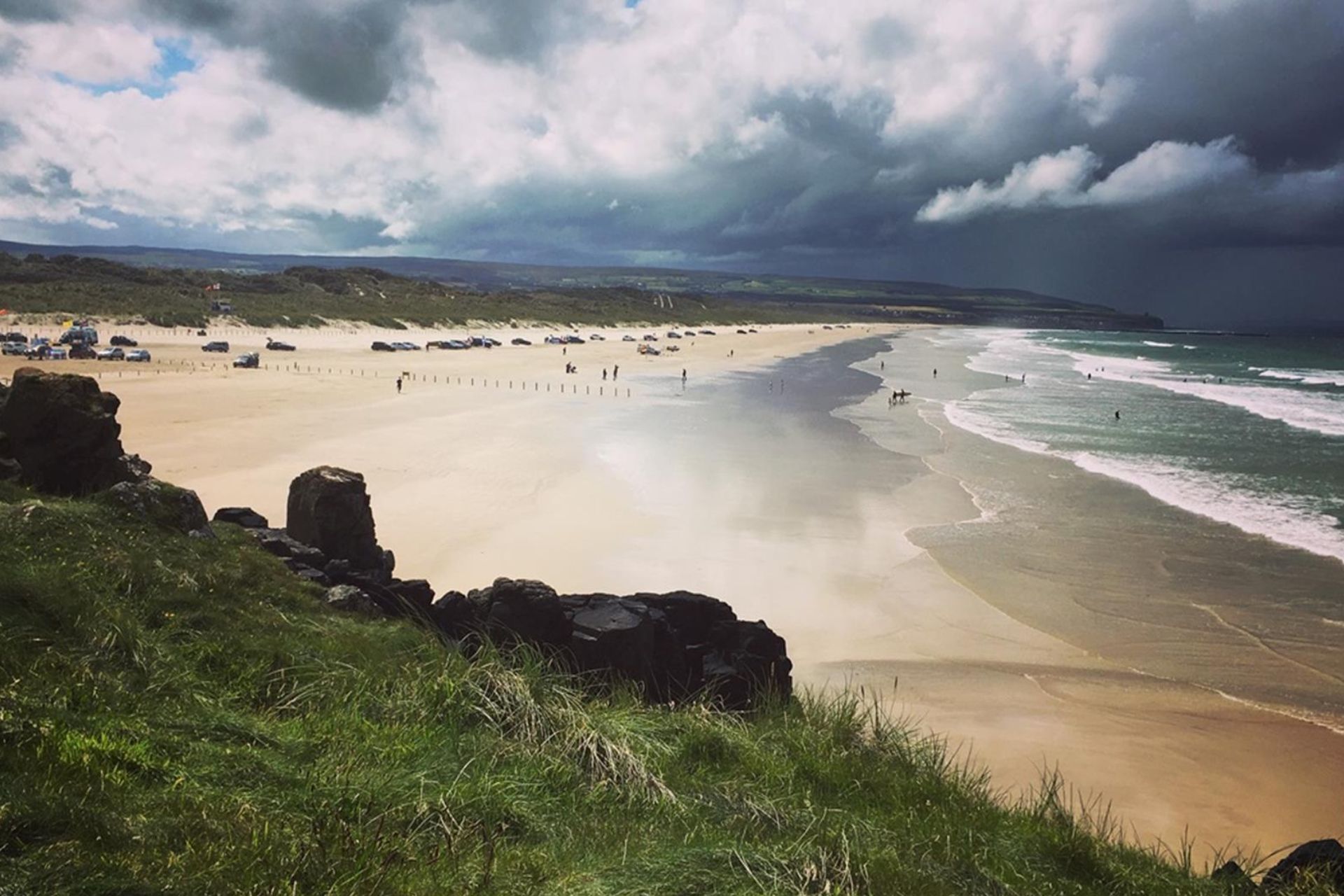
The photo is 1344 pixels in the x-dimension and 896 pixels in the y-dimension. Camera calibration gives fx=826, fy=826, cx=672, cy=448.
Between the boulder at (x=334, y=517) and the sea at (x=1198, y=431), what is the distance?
66.9 ft

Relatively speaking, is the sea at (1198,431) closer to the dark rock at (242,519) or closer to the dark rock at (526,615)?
the dark rock at (526,615)

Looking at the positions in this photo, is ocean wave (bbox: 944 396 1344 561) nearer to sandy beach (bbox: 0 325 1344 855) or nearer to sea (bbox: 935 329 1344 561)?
sea (bbox: 935 329 1344 561)

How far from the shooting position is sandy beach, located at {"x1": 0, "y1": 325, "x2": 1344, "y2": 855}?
35.0 ft

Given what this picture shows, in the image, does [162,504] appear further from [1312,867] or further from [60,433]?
[1312,867]

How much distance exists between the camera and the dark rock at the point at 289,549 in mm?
11172

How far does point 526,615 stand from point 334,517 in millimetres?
4051

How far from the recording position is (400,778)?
4926 millimetres

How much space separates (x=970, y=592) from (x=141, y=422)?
28062mm

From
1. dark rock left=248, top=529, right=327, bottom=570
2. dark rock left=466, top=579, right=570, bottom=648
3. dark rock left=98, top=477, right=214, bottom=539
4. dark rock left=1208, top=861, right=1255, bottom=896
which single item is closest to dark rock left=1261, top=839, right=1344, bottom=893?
Result: dark rock left=1208, top=861, right=1255, bottom=896

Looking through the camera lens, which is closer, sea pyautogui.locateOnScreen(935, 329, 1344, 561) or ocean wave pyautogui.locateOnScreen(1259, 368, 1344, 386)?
sea pyautogui.locateOnScreen(935, 329, 1344, 561)

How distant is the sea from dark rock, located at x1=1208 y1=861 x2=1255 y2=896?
1654cm

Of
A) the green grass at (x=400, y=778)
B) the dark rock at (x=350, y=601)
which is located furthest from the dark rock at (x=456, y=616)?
the green grass at (x=400, y=778)

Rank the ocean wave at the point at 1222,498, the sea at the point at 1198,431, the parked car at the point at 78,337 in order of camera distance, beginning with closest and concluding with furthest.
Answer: the ocean wave at the point at 1222,498
the sea at the point at 1198,431
the parked car at the point at 78,337

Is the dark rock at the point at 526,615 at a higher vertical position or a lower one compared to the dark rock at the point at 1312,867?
higher
